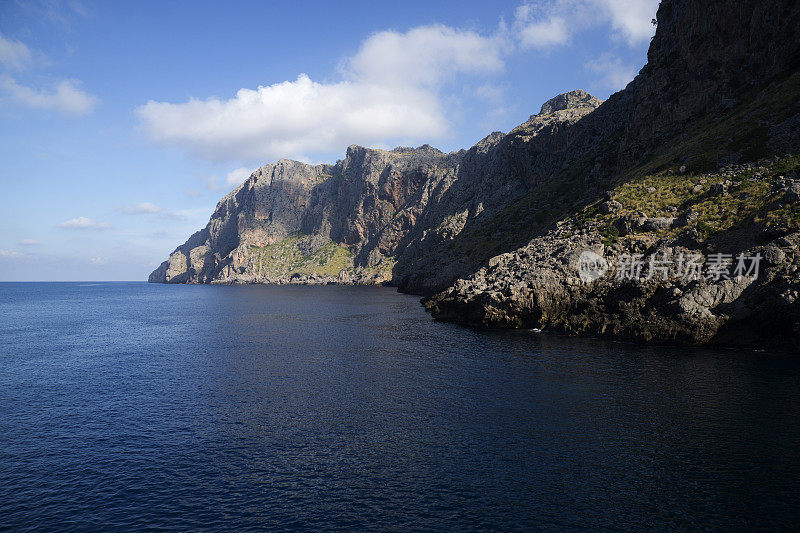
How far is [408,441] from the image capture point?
33.0m

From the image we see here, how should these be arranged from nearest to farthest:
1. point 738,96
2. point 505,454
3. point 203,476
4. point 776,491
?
1. point 776,491
2. point 203,476
3. point 505,454
4. point 738,96

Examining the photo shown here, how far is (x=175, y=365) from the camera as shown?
60562 mm

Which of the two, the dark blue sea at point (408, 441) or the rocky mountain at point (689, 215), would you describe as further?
the rocky mountain at point (689, 215)

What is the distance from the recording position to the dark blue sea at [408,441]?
77.9 feet

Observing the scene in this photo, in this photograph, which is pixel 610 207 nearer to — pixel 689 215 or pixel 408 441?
pixel 689 215

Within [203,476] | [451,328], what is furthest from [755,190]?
[203,476]

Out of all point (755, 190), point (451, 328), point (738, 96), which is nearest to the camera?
point (755, 190)

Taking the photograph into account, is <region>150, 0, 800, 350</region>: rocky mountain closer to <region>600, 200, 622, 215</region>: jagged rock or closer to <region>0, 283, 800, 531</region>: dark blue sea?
<region>600, 200, 622, 215</region>: jagged rock

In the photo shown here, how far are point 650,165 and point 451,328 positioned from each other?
6240cm

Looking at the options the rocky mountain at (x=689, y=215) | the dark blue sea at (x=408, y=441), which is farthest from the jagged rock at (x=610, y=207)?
the dark blue sea at (x=408, y=441)

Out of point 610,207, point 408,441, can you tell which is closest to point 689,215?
point 610,207

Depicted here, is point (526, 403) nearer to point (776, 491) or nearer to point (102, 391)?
point (776, 491)

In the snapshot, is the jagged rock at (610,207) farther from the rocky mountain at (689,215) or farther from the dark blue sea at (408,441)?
the dark blue sea at (408,441)

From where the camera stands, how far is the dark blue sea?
23734 millimetres
